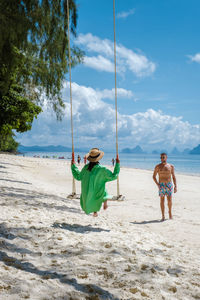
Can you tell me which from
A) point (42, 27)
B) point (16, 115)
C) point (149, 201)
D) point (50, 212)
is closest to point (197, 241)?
point (50, 212)

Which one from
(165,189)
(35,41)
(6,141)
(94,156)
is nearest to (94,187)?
(94,156)

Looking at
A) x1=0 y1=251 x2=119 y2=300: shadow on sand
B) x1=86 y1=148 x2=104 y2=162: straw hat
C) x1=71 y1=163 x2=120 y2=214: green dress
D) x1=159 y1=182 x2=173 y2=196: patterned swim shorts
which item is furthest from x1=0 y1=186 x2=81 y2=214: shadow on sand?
x1=0 y1=251 x2=119 y2=300: shadow on sand

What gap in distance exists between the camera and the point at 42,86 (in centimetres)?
1223

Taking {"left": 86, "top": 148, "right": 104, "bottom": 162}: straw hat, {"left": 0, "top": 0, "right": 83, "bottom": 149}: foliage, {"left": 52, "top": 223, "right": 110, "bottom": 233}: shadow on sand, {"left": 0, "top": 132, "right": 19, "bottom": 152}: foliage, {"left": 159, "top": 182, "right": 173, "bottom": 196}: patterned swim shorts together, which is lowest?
{"left": 52, "top": 223, "right": 110, "bottom": 233}: shadow on sand

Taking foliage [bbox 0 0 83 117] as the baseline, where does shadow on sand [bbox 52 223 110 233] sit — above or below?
below

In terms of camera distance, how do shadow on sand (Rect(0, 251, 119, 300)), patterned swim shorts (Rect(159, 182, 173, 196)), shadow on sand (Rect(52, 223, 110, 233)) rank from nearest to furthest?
shadow on sand (Rect(0, 251, 119, 300)), shadow on sand (Rect(52, 223, 110, 233)), patterned swim shorts (Rect(159, 182, 173, 196))

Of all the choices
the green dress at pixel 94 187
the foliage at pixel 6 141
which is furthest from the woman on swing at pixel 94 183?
the foliage at pixel 6 141

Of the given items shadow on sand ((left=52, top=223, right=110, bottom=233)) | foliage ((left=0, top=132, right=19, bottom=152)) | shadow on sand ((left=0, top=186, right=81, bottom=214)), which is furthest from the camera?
foliage ((left=0, top=132, right=19, bottom=152))

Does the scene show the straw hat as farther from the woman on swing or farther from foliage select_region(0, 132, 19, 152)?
foliage select_region(0, 132, 19, 152)

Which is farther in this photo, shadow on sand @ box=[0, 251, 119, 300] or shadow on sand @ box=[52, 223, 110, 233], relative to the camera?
shadow on sand @ box=[52, 223, 110, 233]

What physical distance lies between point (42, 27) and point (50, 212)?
17.8ft

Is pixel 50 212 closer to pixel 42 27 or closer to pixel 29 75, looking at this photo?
pixel 42 27

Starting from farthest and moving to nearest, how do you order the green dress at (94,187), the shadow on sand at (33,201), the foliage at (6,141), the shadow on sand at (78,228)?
the foliage at (6,141) → the shadow on sand at (33,201) → the green dress at (94,187) → the shadow on sand at (78,228)

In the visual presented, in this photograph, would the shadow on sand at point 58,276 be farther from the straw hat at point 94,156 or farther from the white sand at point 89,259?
the straw hat at point 94,156
